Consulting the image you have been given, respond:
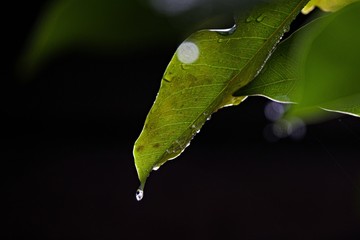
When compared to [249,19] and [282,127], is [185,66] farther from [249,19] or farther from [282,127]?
[282,127]

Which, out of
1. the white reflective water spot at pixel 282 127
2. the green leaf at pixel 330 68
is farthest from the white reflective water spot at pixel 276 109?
the green leaf at pixel 330 68

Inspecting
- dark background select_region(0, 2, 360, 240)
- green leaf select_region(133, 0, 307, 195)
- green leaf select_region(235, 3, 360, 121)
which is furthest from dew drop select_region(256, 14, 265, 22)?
dark background select_region(0, 2, 360, 240)

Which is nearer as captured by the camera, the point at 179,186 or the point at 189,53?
the point at 189,53

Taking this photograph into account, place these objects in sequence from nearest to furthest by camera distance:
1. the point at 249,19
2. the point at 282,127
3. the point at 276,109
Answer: the point at 249,19 → the point at 276,109 → the point at 282,127

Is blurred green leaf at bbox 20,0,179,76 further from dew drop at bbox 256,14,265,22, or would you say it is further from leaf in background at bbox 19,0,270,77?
dew drop at bbox 256,14,265,22

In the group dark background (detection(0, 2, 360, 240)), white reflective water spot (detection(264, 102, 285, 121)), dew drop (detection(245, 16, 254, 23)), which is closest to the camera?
dew drop (detection(245, 16, 254, 23))

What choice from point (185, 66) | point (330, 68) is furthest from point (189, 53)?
point (330, 68)

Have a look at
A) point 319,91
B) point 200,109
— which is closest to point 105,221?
point 200,109

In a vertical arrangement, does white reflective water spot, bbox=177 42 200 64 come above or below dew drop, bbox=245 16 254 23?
below
